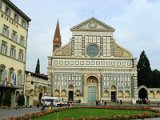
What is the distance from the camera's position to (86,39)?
6656cm

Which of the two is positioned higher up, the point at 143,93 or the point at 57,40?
the point at 57,40

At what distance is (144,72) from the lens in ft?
224

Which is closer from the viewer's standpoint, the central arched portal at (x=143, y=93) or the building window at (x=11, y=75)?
the building window at (x=11, y=75)

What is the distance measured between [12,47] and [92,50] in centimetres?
3111

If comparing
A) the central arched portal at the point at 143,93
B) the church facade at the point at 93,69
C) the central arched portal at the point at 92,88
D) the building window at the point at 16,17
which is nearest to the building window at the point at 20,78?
the building window at the point at 16,17

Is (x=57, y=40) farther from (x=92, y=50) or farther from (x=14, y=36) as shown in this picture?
(x=14, y=36)

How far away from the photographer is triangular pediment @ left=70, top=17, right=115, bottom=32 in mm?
66688

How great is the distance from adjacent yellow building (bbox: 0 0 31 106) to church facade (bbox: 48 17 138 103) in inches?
910

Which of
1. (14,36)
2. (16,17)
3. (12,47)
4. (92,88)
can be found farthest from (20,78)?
(92,88)

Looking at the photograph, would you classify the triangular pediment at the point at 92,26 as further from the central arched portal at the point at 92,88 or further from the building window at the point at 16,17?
the building window at the point at 16,17

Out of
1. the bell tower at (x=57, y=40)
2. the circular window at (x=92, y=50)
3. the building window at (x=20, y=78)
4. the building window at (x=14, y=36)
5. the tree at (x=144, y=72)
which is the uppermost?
the bell tower at (x=57, y=40)

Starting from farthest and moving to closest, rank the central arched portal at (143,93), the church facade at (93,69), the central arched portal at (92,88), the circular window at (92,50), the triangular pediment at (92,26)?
the triangular pediment at (92,26), the central arched portal at (143,93), the circular window at (92,50), the central arched portal at (92,88), the church facade at (93,69)

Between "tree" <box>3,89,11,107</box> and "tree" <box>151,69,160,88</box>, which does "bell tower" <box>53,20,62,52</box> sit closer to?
"tree" <box>151,69,160,88</box>

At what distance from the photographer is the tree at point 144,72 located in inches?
2670
